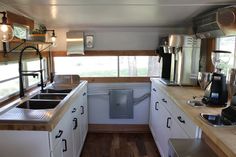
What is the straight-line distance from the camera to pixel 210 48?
259 centimetres

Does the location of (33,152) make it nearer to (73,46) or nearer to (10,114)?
(10,114)

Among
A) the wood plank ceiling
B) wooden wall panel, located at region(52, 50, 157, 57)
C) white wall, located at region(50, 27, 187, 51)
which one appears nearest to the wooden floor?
wooden wall panel, located at region(52, 50, 157, 57)

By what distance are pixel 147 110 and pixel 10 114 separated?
2.46m

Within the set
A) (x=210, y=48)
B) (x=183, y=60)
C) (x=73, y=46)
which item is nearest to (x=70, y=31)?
(x=73, y=46)

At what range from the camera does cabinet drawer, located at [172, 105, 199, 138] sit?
1.51m

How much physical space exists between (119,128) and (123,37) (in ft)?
5.32

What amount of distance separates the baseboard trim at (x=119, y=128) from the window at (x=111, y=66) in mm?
905

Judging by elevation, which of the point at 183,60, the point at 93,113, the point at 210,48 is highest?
the point at 210,48

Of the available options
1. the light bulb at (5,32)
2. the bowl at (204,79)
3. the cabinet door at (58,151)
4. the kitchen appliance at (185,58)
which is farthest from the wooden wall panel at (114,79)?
the light bulb at (5,32)

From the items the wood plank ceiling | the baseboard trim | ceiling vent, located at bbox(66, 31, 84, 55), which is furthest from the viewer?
the baseboard trim

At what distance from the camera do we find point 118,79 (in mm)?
3541

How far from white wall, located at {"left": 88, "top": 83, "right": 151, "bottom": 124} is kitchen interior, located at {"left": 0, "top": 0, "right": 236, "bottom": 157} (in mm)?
18

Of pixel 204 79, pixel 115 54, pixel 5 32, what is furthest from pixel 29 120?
pixel 115 54

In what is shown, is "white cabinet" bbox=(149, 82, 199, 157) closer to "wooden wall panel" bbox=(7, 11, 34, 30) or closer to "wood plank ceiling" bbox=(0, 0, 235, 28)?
"wood plank ceiling" bbox=(0, 0, 235, 28)
